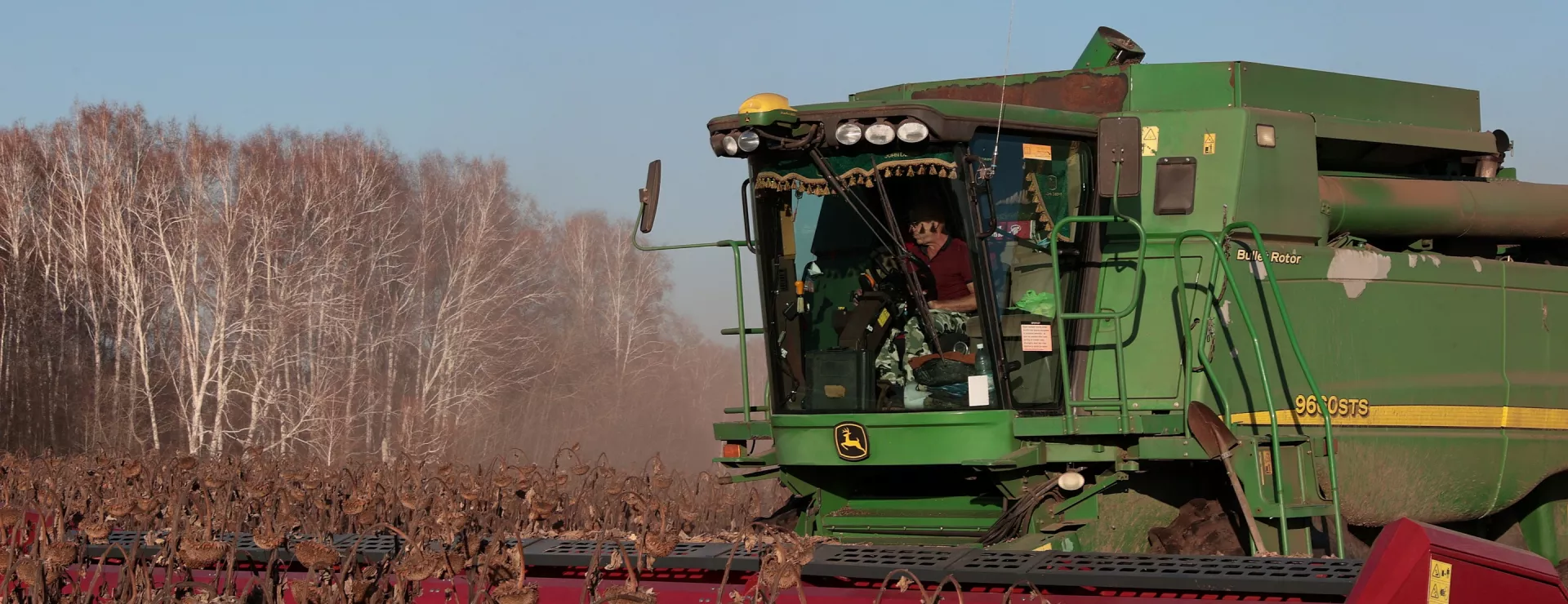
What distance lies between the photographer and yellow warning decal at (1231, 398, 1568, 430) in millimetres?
7000

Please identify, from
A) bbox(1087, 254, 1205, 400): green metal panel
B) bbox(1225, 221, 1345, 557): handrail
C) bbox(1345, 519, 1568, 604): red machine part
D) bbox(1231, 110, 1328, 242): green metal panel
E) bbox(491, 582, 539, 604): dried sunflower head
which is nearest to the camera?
bbox(1345, 519, 1568, 604): red machine part

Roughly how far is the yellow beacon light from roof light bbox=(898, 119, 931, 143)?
21.2 inches

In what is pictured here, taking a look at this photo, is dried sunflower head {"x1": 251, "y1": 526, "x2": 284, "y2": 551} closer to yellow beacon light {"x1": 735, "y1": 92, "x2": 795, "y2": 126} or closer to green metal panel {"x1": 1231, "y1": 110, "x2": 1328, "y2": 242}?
yellow beacon light {"x1": 735, "y1": 92, "x2": 795, "y2": 126}

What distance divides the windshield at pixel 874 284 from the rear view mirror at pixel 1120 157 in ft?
2.11

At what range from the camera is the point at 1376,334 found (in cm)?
726

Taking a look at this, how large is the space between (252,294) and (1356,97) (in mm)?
26482

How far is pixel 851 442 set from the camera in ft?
22.5

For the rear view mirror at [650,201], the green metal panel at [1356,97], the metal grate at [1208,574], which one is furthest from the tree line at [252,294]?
the metal grate at [1208,574]

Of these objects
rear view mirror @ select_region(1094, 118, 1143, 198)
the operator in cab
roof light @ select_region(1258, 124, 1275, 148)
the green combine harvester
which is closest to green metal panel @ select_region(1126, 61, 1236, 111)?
the green combine harvester

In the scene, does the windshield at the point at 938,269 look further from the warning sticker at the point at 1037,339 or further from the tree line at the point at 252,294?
the tree line at the point at 252,294

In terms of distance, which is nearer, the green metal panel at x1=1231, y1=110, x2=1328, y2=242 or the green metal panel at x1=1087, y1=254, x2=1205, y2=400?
the green metal panel at x1=1087, y1=254, x2=1205, y2=400

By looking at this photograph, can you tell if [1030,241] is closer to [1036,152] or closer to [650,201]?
[1036,152]

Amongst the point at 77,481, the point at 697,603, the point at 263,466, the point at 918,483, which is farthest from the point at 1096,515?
the point at 77,481

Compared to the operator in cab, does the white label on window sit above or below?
below
